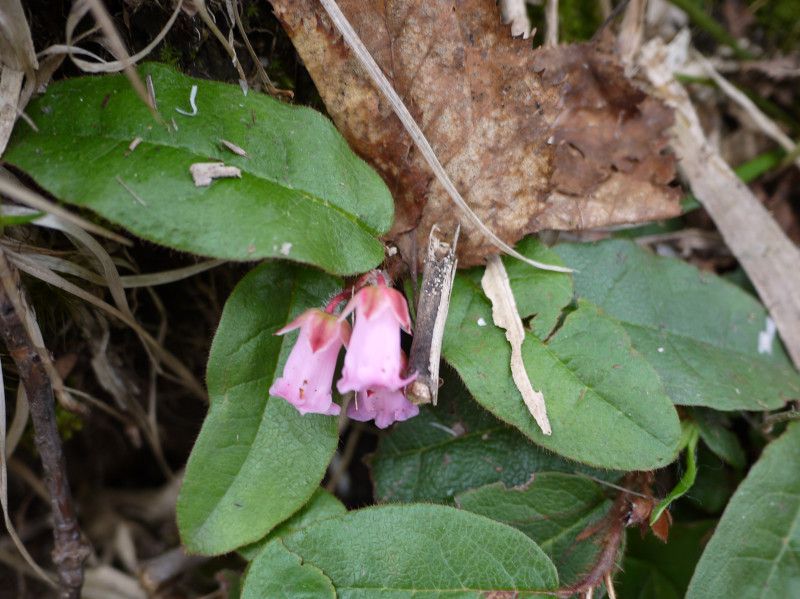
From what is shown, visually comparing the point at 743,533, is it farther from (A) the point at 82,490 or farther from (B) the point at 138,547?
(A) the point at 82,490

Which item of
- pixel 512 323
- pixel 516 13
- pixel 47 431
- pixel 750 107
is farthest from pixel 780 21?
pixel 47 431

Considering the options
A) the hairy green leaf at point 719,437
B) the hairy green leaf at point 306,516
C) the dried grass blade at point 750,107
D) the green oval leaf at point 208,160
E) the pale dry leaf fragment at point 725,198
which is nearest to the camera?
the green oval leaf at point 208,160

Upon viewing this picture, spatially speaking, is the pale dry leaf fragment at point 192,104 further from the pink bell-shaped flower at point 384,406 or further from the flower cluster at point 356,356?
the pink bell-shaped flower at point 384,406

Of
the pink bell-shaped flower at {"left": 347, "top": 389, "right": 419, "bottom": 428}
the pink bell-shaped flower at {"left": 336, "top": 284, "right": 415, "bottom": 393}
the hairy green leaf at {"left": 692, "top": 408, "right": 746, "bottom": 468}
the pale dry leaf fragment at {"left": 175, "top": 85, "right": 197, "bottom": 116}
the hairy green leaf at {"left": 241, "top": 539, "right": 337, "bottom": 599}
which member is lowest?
the hairy green leaf at {"left": 241, "top": 539, "right": 337, "bottom": 599}

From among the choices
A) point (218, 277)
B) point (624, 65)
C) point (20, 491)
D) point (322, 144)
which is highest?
point (624, 65)

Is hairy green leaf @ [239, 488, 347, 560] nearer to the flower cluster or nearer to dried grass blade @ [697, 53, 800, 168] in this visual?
the flower cluster

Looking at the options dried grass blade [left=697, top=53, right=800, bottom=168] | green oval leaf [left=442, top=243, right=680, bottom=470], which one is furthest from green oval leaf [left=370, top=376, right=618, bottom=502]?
dried grass blade [left=697, top=53, right=800, bottom=168]

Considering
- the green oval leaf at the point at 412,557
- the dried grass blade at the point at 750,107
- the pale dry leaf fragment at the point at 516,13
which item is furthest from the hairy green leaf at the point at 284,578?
the dried grass blade at the point at 750,107

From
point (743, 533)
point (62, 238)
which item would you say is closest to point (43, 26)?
point (62, 238)
